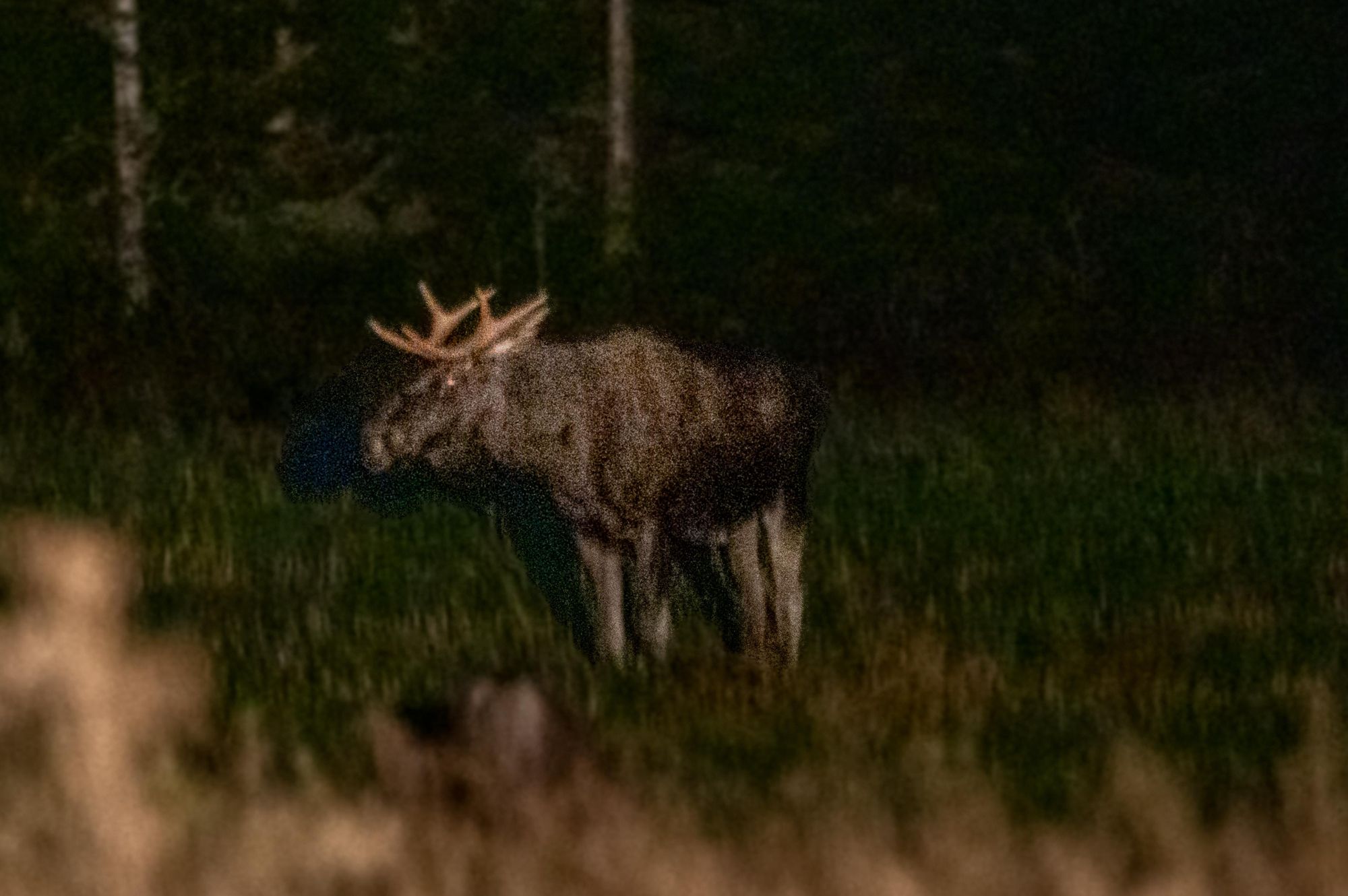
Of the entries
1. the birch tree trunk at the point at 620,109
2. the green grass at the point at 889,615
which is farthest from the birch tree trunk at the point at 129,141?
the green grass at the point at 889,615

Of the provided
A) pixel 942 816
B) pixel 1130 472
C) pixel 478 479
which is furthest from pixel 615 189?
pixel 942 816

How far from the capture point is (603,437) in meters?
7.86

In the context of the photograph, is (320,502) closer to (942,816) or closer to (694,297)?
(942,816)

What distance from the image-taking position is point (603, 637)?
7.98 m

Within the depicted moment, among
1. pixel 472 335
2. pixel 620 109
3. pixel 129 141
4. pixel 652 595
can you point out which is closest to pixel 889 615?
pixel 652 595

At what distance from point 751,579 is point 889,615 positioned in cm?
96

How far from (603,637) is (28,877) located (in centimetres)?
307

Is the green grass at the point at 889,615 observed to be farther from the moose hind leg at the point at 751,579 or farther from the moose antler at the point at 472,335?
the moose antler at the point at 472,335

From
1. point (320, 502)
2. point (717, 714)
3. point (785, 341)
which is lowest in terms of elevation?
point (785, 341)

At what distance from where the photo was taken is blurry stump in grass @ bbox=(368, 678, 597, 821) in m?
5.88

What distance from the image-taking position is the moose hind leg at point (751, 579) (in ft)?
27.3

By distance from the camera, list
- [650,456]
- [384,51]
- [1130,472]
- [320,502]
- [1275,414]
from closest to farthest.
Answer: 1. [650,456]
2. [320,502]
3. [1130,472]
4. [1275,414]
5. [384,51]

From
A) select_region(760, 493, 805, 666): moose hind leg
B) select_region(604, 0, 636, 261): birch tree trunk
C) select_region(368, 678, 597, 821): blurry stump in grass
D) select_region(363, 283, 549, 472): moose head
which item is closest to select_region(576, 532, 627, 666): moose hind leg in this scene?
select_region(363, 283, 549, 472): moose head

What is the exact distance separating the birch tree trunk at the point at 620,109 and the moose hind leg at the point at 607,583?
13954mm
